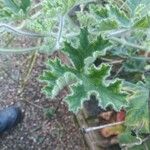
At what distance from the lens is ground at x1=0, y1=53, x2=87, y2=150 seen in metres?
2.26

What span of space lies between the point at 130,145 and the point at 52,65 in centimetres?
52

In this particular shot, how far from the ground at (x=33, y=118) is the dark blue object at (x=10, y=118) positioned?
0.07ft

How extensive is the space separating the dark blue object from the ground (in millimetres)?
23

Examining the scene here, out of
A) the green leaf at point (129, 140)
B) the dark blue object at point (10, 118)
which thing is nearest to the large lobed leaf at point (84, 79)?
the green leaf at point (129, 140)

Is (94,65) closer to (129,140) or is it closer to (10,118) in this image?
(129,140)

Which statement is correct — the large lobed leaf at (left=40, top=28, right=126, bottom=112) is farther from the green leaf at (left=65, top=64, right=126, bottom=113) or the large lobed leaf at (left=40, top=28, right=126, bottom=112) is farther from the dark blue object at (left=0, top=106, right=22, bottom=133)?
the dark blue object at (left=0, top=106, right=22, bottom=133)

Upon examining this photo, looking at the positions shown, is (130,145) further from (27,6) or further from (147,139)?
(27,6)

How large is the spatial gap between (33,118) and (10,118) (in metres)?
0.11

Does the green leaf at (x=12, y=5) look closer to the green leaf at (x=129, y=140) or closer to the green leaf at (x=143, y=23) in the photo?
the green leaf at (x=143, y=23)

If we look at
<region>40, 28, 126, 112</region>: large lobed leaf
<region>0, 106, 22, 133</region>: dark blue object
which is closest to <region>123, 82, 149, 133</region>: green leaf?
<region>40, 28, 126, 112</region>: large lobed leaf

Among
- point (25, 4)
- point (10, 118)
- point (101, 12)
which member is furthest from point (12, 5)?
point (10, 118)

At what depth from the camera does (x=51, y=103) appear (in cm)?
240

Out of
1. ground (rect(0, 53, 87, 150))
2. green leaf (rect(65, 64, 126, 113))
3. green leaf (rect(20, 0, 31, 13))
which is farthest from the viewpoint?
ground (rect(0, 53, 87, 150))

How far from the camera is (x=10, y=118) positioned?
2348mm
